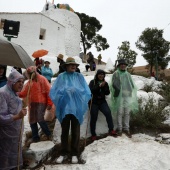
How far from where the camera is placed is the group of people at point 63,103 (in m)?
3.28

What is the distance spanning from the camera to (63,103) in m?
4.22

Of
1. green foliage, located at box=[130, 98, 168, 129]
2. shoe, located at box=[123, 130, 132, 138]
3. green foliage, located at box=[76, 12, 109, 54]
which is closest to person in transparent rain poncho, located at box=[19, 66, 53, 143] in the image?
shoe, located at box=[123, 130, 132, 138]

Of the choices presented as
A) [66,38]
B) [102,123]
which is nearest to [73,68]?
[102,123]

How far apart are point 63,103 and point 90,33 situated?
1180 inches

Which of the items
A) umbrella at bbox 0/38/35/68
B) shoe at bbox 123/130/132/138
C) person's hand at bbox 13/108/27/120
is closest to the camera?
person's hand at bbox 13/108/27/120

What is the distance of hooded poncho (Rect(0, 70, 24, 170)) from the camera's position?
320 cm

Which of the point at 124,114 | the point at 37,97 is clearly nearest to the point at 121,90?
the point at 124,114

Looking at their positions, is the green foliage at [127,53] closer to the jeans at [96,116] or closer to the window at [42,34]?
the window at [42,34]

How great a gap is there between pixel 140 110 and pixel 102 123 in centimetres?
96

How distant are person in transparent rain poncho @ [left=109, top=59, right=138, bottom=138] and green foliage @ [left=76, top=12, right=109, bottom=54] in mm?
28701

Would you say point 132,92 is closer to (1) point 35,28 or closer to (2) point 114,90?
(2) point 114,90

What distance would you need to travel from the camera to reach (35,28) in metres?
21.3

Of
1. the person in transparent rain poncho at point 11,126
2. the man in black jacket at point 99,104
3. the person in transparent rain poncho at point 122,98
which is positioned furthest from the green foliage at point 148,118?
the person in transparent rain poncho at point 11,126

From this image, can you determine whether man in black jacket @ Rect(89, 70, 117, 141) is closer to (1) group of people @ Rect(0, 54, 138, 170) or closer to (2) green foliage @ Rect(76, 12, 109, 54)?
(1) group of people @ Rect(0, 54, 138, 170)
